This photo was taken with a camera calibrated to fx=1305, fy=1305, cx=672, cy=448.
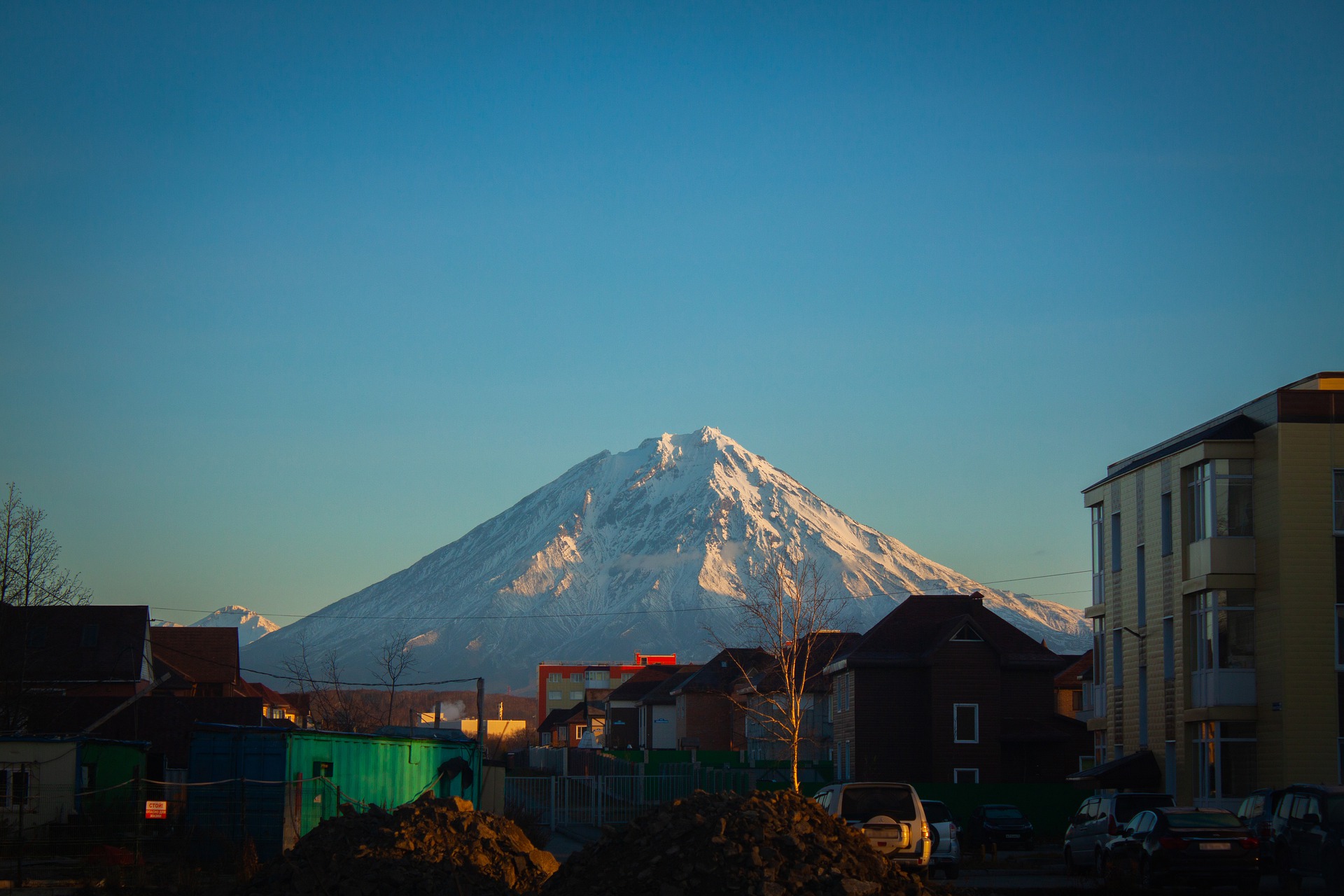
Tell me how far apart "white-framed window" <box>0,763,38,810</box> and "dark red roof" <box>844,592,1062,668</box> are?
28.6 metres

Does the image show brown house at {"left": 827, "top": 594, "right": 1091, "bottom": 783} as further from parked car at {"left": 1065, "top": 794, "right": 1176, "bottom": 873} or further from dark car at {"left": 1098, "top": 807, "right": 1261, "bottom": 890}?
dark car at {"left": 1098, "top": 807, "right": 1261, "bottom": 890}

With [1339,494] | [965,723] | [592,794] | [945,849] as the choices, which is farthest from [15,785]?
[1339,494]

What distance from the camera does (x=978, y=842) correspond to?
37312 millimetres

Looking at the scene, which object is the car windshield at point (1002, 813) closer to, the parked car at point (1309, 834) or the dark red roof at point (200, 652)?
the parked car at point (1309, 834)

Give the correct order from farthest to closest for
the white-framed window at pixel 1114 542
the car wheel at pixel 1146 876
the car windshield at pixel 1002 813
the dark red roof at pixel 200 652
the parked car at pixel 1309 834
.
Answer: the dark red roof at pixel 200 652 < the white-framed window at pixel 1114 542 < the car windshield at pixel 1002 813 < the car wheel at pixel 1146 876 < the parked car at pixel 1309 834

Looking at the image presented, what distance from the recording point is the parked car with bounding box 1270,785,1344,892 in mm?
20891

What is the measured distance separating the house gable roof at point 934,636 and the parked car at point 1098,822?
20720 mm

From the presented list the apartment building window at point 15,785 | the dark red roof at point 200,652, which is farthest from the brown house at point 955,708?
the dark red roof at point 200,652

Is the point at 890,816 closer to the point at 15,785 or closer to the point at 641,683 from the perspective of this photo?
the point at 15,785

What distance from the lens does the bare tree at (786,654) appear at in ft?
129

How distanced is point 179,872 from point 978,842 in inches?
A: 924

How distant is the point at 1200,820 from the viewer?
71.3 feet

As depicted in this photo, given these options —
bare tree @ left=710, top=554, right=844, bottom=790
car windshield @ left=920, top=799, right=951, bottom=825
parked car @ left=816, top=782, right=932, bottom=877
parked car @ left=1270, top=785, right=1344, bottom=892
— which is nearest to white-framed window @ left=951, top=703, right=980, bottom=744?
bare tree @ left=710, top=554, right=844, bottom=790

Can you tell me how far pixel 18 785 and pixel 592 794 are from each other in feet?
63.4
